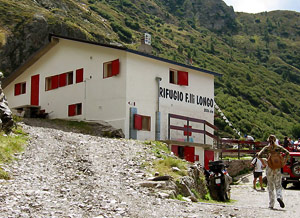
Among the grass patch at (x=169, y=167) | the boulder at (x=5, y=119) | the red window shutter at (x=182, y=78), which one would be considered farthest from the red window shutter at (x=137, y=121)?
the grass patch at (x=169, y=167)

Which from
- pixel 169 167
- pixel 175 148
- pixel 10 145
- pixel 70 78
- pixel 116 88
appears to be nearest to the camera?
pixel 10 145

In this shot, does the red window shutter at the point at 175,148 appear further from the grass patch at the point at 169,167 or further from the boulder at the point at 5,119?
the boulder at the point at 5,119

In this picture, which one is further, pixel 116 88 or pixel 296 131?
pixel 296 131

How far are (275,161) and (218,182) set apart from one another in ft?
14.2

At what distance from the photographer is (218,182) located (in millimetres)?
17062

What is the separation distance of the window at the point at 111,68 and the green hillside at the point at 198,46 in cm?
3069

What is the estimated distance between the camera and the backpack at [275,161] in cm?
1296

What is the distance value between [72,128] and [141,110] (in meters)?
3.77

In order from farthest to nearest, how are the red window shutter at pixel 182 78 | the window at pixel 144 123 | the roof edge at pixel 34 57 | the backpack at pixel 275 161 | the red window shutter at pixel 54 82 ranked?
the roof edge at pixel 34 57, the red window shutter at pixel 54 82, the red window shutter at pixel 182 78, the window at pixel 144 123, the backpack at pixel 275 161

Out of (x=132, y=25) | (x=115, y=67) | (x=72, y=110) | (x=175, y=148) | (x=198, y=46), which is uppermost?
(x=132, y=25)

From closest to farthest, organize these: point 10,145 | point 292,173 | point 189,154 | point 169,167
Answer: point 10,145, point 169,167, point 292,173, point 189,154

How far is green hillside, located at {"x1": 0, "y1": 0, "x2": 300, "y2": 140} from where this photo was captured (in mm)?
63531

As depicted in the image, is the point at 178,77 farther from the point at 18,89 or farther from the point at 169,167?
the point at 169,167

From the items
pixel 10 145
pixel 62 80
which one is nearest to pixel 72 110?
pixel 62 80
